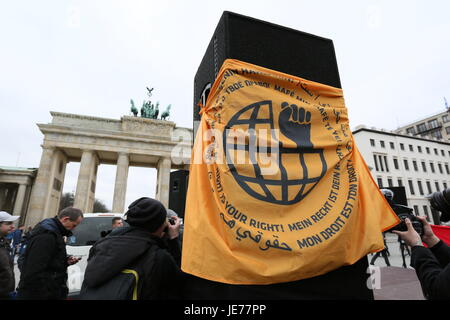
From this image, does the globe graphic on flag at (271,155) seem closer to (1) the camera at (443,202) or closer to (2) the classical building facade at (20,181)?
(1) the camera at (443,202)

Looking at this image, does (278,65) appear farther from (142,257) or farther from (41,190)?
(41,190)

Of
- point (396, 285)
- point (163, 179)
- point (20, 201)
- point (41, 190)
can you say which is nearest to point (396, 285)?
point (396, 285)

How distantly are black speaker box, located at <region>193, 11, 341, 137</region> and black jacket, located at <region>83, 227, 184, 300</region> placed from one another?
1491 millimetres

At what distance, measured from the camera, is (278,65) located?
7.05 feet

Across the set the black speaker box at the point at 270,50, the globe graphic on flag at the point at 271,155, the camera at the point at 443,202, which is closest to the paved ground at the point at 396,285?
the camera at the point at 443,202

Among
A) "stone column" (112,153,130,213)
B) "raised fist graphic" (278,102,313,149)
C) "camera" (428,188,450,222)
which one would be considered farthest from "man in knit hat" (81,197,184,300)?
"stone column" (112,153,130,213)

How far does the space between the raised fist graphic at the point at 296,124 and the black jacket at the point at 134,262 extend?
1.24m

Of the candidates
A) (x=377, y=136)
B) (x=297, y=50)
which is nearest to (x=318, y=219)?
(x=297, y=50)

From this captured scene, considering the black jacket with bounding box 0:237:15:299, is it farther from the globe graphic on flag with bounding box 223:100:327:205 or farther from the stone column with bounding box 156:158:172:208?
the stone column with bounding box 156:158:172:208

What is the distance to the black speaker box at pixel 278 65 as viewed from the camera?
1562mm

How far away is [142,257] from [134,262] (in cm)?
5

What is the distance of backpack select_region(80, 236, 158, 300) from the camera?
1.25 meters
